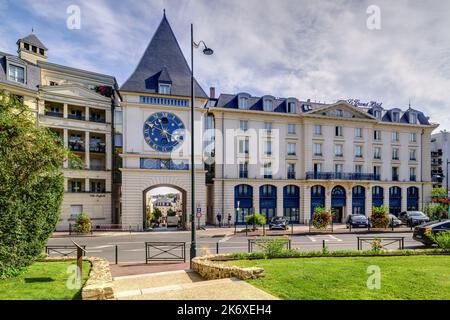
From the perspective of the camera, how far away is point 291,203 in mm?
35469

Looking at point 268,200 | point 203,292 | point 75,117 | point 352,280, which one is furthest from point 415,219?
point 75,117

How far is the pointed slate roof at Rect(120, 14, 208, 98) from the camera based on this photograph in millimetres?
29547

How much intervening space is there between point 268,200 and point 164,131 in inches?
640

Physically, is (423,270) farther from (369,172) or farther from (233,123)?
(369,172)

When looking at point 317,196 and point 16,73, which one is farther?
point 317,196

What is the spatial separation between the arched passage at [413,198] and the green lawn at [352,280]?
36.1 metres

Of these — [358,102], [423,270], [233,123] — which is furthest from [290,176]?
[423,270]

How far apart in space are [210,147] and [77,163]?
2569cm

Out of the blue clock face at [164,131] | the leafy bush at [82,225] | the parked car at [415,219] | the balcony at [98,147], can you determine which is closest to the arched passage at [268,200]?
the blue clock face at [164,131]

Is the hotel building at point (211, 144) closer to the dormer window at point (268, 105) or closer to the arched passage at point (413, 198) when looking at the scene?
the dormer window at point (268, 105)

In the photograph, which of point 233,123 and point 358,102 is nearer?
point 233,123

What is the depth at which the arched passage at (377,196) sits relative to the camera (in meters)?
38.3

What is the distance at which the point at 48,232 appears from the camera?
8.52m

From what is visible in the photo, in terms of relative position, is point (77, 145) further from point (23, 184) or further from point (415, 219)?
point (415, 219)
